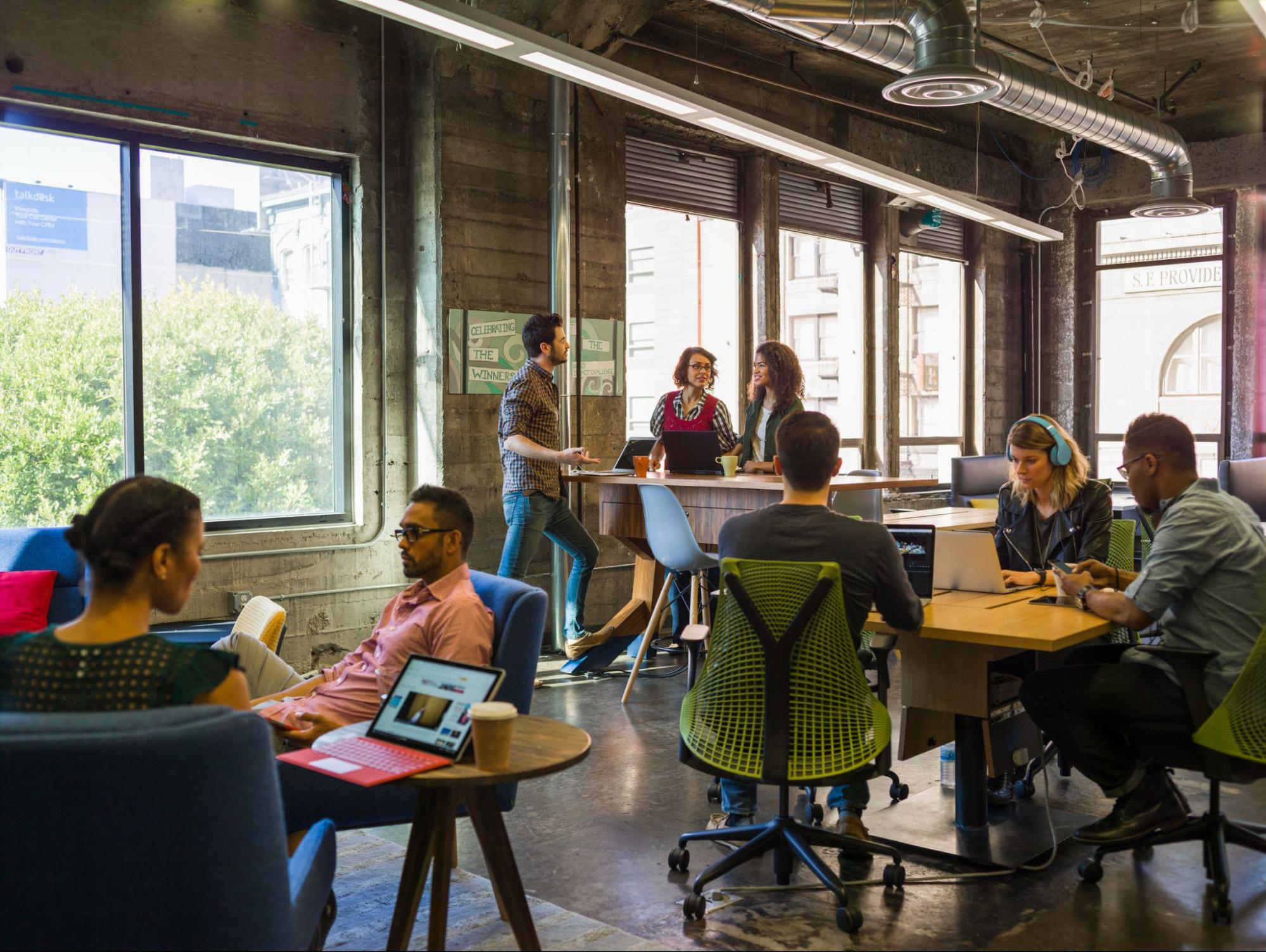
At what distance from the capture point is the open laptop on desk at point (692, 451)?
573 centimetres

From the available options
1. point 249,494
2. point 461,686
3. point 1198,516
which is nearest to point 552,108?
point 249,494

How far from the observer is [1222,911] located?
2906 millimetres

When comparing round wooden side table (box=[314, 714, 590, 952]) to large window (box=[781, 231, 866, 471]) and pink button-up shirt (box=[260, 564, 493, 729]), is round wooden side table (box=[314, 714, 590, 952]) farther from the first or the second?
large window (box=[781, 231, 866, 471])

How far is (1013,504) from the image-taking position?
412 cm

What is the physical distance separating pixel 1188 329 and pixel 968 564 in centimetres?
761

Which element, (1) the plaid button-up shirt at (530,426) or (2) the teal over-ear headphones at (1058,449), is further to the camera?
(1) the plaid button-up shirt at (530,426)

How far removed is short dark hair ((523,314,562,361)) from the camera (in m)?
5.75

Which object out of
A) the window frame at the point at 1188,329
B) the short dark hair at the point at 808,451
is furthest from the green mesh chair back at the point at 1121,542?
the window frame at the point at 1188,329

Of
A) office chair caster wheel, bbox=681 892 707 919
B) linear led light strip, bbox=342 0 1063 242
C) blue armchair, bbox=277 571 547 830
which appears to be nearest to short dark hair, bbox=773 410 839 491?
blue armchair, bbox=277 571 547 830

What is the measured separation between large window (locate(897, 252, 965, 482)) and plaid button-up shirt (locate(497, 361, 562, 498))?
453cm

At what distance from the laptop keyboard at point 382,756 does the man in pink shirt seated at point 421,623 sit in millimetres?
383

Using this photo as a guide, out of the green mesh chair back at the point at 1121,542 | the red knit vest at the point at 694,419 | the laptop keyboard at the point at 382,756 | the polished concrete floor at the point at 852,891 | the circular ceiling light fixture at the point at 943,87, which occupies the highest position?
the circular ceiling light fixture at the point at 943,87

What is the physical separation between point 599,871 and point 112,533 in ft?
6.32

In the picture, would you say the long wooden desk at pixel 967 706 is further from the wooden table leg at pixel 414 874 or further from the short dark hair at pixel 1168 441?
the wooden table leg at pixel 414 874
